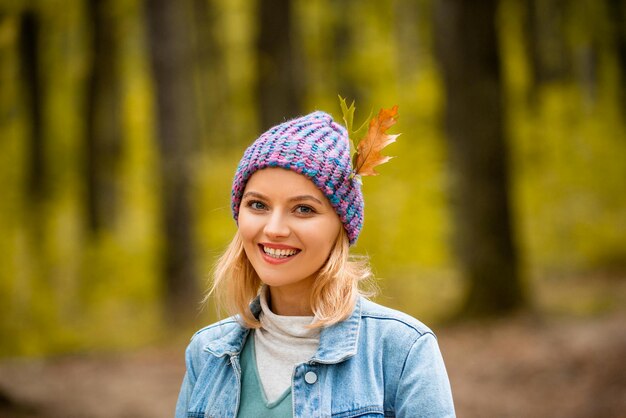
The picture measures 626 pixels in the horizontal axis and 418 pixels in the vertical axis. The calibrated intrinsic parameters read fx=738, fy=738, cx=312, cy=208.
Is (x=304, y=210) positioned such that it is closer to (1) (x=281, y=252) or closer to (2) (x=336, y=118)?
(1) (x=281, y=252)

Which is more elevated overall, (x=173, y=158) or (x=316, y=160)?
(x=173, y=158)

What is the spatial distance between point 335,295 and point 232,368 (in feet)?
1.40

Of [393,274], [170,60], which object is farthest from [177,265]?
[393,274]

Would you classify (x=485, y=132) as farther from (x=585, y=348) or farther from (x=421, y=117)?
(x=421, y=117)

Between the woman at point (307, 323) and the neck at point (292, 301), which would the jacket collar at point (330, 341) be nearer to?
the woman at point (307, 323)

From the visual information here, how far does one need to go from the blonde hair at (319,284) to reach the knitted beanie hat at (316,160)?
0.11 metres

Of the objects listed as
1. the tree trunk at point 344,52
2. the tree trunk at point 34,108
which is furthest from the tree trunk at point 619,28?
the tree trunk at point 34,108

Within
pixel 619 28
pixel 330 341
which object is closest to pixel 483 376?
pixel 330 341

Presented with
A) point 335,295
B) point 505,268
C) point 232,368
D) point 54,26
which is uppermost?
point 54,26

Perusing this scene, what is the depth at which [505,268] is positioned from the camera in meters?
8.63

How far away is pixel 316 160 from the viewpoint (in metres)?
2.40

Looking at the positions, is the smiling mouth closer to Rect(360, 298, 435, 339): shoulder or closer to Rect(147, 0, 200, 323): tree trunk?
Rect(360, 298, 435, 339): shoulder

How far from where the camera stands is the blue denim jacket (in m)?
2.26

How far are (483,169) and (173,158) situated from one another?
13.9 ft
